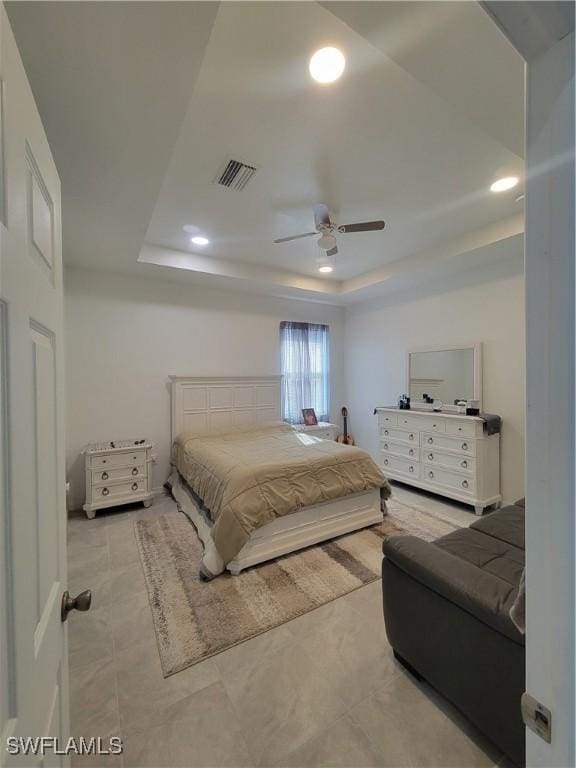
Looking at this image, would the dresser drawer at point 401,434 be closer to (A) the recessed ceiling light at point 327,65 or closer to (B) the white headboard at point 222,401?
(B) the white headboard at point 222,401

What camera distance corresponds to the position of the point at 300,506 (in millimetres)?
2432

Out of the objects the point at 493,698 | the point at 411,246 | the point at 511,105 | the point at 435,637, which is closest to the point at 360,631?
the point at 435,637

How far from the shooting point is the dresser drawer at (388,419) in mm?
4051

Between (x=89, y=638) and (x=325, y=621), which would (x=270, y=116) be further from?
(x=89, y=638)

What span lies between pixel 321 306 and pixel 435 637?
4.40 meters

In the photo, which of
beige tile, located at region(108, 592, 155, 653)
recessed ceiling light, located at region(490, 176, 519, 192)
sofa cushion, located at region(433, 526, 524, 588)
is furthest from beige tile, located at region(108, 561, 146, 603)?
recessed ceiling light, located at region(490, 176, 519, 192)

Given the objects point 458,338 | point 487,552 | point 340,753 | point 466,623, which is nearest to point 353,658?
point 340,753

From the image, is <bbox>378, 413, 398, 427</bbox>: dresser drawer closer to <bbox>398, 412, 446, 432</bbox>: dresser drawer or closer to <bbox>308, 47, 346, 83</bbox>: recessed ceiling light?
<bbox>398, 412, 446, 432</bbox>: dresser drawer

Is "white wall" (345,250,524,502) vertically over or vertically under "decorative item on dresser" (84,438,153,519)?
over

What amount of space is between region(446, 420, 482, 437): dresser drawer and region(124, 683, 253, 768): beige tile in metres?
2.93

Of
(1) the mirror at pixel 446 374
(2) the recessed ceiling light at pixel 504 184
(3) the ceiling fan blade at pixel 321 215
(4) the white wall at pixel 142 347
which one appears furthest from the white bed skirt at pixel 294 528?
(2) the recessed ceiling light at pixel 504 184

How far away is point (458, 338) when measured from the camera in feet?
12.1

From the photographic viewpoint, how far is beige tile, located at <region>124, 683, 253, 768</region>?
3.88 ft

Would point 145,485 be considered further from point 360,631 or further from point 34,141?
point 34,141
